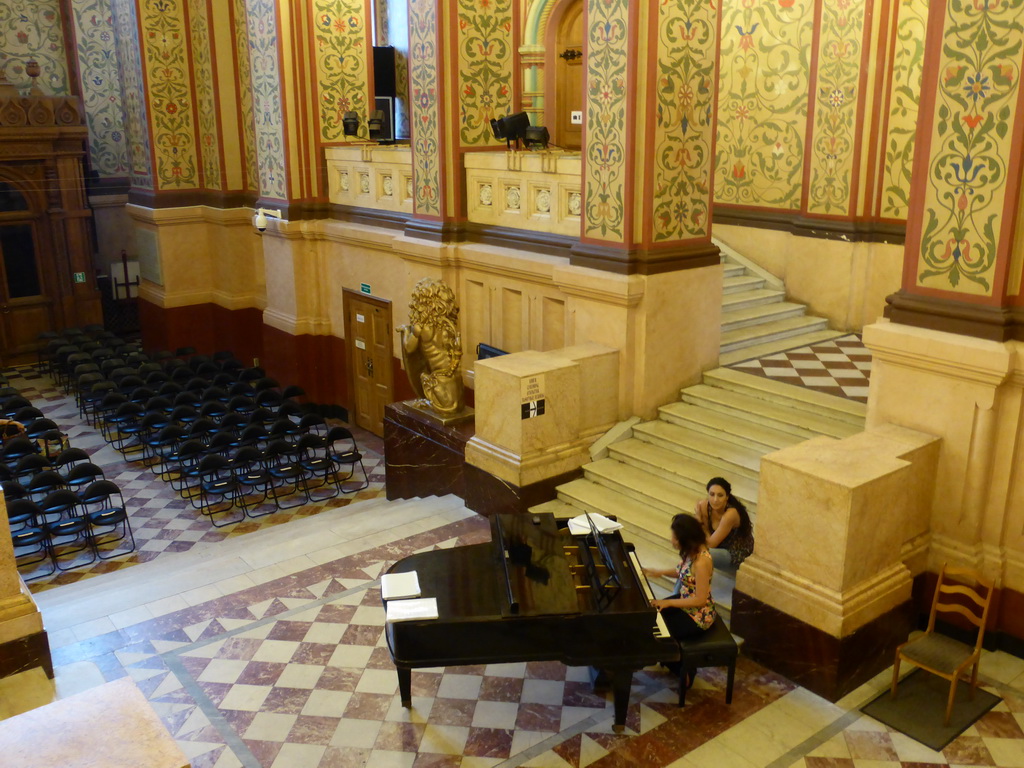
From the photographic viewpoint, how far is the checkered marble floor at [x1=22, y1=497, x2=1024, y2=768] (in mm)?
4801

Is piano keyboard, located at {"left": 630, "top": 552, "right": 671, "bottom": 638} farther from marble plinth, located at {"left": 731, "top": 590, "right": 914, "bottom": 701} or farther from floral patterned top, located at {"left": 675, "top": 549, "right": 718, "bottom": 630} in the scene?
marble plinth, located at {"left": 731, "top": 590, "right": 914, "bottom": 701}

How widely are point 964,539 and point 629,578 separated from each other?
2.13 metres

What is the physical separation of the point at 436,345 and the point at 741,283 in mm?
3484

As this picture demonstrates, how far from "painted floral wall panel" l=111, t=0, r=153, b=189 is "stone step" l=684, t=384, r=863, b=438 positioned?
424 inches

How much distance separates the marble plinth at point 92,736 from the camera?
334 cm

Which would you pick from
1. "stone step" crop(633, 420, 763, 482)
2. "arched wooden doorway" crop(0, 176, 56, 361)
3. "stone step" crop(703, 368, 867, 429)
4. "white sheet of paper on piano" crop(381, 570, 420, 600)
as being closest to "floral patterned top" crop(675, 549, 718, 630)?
"white sheet of paper on piano" crop(381, 570, 420, 600)

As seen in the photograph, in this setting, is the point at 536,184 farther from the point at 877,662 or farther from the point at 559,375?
the point at 877,662

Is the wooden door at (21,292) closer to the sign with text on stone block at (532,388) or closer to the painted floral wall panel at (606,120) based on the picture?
the painted floral wall panel at (606,120)

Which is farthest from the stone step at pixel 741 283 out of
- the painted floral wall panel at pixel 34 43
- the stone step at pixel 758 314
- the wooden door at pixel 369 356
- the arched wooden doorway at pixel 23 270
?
the painted floral wall panel at pixel 34 43

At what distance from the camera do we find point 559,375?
7.31 m

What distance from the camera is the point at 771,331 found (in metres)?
9.26

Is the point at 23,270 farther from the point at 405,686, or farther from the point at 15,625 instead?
the point at 405,686

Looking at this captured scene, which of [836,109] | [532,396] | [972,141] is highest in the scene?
[836,109]

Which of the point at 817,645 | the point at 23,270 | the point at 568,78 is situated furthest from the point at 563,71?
the point at 23,270
